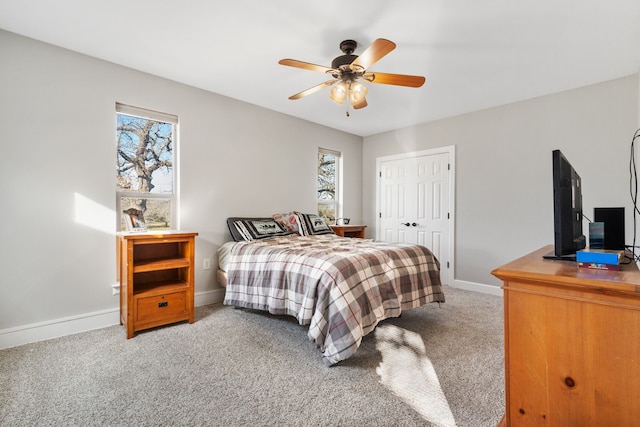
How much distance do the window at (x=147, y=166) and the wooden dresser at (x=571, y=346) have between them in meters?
3.07

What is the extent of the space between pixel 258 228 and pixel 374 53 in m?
2.18

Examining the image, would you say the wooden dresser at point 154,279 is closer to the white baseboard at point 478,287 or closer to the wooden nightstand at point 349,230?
the wooden nightstand at point 349,230

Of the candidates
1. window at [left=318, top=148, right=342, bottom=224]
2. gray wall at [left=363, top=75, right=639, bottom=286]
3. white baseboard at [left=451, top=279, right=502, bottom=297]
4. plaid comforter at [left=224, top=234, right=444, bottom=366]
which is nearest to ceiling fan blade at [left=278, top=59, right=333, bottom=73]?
plaid comforter at [left=224, top=234, right=444, bottom=366]

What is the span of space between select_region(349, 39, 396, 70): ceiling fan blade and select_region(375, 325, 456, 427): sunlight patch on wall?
2.05 meters

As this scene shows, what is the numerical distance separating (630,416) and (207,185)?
3426 millimetres

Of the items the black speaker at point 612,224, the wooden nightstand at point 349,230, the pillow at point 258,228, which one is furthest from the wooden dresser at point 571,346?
the wooden nightstand at point 349,230

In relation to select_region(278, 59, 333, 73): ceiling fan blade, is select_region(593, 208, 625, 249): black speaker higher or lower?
lower

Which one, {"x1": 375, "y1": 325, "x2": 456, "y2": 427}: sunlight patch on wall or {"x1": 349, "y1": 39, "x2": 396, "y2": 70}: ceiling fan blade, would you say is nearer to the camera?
{"x1": 375, "y1": 325, "x2": 456, "y2": 427}: sunlight patch on wall

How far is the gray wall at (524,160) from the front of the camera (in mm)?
2965

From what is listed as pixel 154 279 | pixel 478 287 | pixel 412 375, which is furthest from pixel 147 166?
pixel 478 287

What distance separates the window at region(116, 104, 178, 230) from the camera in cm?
285

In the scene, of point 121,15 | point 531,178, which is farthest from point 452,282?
point 121,15

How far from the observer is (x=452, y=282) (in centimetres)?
410

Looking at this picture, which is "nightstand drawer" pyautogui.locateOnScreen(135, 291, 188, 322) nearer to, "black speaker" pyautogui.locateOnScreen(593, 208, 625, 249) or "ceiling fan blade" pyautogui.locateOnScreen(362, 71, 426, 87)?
"ceiling fan blade" pyautogui.locateOnScreen(362, 71, 426, 87)
